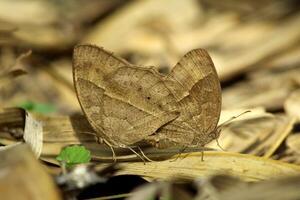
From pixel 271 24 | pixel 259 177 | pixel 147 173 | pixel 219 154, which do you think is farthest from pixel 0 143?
pixel 271 24

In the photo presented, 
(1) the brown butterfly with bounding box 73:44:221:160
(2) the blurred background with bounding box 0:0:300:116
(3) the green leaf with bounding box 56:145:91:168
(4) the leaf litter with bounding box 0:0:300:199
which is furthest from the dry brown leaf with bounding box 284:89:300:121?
(3) the green leaf with bounding box 56:145:91:168

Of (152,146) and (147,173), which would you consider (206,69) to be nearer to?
(152,146)

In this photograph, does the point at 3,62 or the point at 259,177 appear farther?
the point at 3,62

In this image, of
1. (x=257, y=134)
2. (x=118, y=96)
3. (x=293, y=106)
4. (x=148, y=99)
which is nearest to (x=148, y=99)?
(x=148, y=99)

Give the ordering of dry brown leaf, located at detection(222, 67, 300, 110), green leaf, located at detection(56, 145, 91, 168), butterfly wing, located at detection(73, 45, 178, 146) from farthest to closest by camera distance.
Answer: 1. dry brown leaf, located at detection(222, 67, 300, 110)
2. butterfly wing, located at detection(73, 45, 178, 146)
3. green leaf, located at detection(56, 145, 91, 168)

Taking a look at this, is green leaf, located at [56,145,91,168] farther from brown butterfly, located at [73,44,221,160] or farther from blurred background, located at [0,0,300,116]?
blurred background, located at [0,0,300,116]

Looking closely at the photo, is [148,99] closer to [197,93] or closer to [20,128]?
[197,93]
